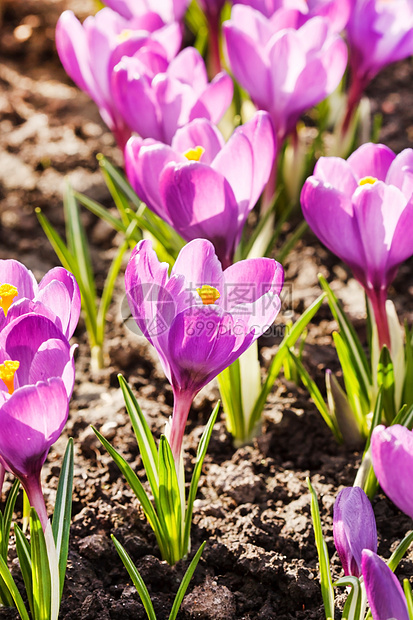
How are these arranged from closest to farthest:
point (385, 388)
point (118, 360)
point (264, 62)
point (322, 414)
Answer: point (385, 388) → point (322, 414) → point (264, 62) → point (118, 360)

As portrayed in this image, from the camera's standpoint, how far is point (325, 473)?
1.56m

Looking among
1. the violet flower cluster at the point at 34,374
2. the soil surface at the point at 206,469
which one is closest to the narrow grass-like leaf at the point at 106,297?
the soil surface at the point at 206,469

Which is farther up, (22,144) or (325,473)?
(22,144)

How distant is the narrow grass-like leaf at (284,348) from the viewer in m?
1.48

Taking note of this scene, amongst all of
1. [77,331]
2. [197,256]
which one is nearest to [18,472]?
[197,256]

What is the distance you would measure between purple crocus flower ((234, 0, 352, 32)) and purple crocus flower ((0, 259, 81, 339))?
1.12 metres

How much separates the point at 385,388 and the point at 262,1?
3.98 feet

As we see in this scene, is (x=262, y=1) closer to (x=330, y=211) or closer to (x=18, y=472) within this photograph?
(x=330, y=211)

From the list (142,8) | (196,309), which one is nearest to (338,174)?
(196,309)

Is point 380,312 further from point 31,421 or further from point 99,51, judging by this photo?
point 99,51

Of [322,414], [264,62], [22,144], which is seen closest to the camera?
[322,414]

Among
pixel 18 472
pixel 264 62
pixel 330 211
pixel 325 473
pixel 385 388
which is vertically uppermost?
pixel 264 62

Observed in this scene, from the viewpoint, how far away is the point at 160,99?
5.52 feet

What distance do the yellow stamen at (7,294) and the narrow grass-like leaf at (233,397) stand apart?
20.0 inches
